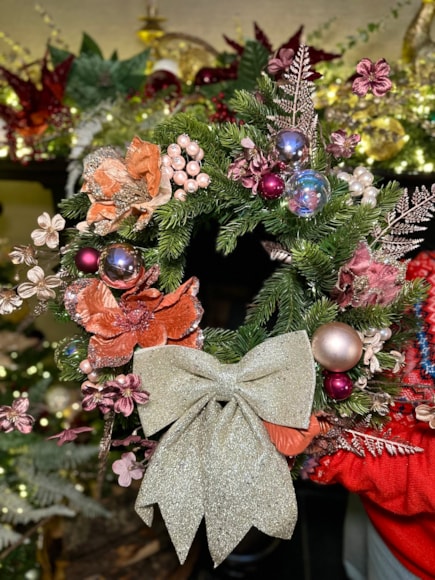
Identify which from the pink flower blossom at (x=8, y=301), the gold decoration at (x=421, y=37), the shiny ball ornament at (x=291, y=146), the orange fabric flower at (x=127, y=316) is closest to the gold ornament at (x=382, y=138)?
the gold decoration at (x=421, y=37)

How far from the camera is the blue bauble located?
2.01 feet

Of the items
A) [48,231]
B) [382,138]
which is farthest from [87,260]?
[382,138]

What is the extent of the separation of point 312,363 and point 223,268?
105 cm

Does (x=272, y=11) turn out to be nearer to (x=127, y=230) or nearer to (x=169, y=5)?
(x=169, y=5)

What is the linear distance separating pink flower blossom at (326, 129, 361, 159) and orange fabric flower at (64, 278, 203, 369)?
0.71 ft

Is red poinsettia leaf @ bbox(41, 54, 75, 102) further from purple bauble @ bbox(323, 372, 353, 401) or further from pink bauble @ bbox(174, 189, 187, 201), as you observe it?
purple bauble @ bbox(323, 372, 353, 401)

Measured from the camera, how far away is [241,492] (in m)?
0.61

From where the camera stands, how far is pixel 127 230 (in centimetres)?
65

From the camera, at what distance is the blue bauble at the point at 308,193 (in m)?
0.61

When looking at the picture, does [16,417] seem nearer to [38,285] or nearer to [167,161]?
[38,285]

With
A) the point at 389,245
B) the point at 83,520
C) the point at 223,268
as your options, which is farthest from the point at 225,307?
the point at 389,245

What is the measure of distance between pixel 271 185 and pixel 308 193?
1.7 inches

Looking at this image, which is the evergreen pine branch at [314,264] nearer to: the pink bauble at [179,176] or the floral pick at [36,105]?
the pink bauble at [179,176]

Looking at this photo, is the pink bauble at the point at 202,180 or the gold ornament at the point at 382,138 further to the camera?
the gold ornament at the point at 382,138
